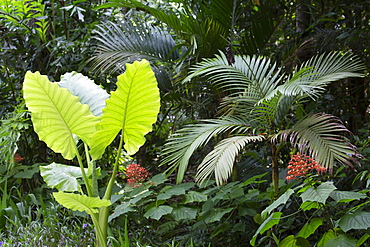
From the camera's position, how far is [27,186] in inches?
187

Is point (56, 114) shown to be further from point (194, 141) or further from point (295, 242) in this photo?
point (295, 242)

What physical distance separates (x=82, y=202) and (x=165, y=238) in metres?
1.25

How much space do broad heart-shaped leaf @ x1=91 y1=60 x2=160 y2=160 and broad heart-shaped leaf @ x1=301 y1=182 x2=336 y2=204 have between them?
3.46ft

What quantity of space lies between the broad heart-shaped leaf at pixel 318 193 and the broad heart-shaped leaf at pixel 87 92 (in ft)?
5.19

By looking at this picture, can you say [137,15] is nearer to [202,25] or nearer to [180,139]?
[202,25]

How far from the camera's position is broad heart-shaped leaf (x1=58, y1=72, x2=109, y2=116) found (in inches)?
117

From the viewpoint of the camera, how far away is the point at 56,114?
262 centimetres

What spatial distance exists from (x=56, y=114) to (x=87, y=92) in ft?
1.50

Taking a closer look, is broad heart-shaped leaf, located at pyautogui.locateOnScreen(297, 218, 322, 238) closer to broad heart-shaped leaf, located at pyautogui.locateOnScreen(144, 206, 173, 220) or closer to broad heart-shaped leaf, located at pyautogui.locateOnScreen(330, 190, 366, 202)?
broad heart-shaped leaf, located at pyautogui.locateOnScreen(330, 190, 366, 202)

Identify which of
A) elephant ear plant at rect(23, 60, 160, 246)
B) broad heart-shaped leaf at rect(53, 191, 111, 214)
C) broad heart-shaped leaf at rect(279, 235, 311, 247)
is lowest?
broad heart-shaped leaf at rect(279, 235, 311, 247)

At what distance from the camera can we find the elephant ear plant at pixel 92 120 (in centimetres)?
238

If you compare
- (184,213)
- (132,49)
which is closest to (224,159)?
(184,213)

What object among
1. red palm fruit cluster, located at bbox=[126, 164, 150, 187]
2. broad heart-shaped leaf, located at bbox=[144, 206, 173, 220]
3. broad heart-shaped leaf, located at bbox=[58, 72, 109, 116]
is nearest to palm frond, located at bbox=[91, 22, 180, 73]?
broad heart-shaped leaf, located at bbox=[58, 72, 109, 116]

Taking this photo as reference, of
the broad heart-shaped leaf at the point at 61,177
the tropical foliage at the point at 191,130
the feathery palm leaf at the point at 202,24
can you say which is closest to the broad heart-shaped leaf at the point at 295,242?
the tropical foliage at the point at 191,130
